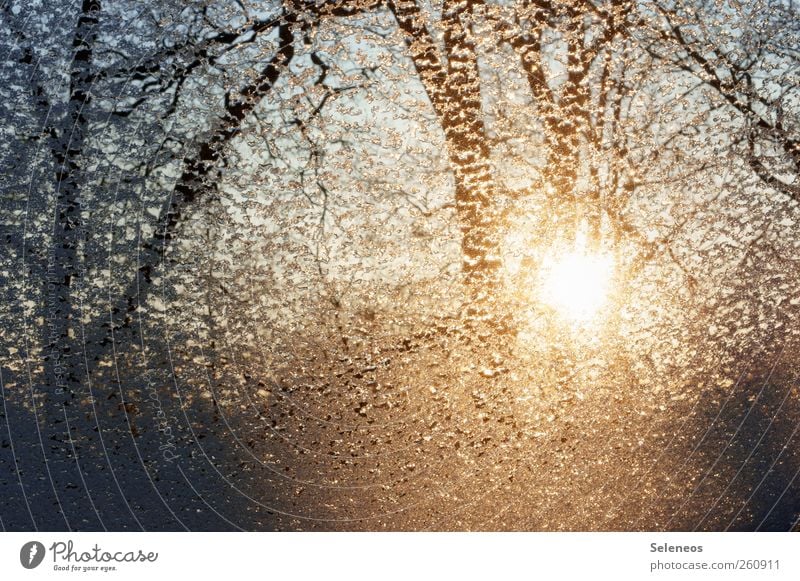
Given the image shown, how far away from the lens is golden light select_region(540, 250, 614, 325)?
1.28 m

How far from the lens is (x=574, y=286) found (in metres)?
1.28

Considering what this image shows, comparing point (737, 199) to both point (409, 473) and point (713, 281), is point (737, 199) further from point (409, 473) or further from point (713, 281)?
point (409, 473)

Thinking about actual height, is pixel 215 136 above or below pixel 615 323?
above

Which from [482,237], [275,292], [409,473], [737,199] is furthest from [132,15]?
[737,199]

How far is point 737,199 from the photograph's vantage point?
52.9 inches

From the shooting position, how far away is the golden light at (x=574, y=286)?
1275 millimetres

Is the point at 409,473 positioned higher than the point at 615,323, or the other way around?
the point at 615,323

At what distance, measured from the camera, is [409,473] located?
126 cm

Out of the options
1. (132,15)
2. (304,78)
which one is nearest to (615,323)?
(304,78)

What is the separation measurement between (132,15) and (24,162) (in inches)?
10.0

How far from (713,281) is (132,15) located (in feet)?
3.00
